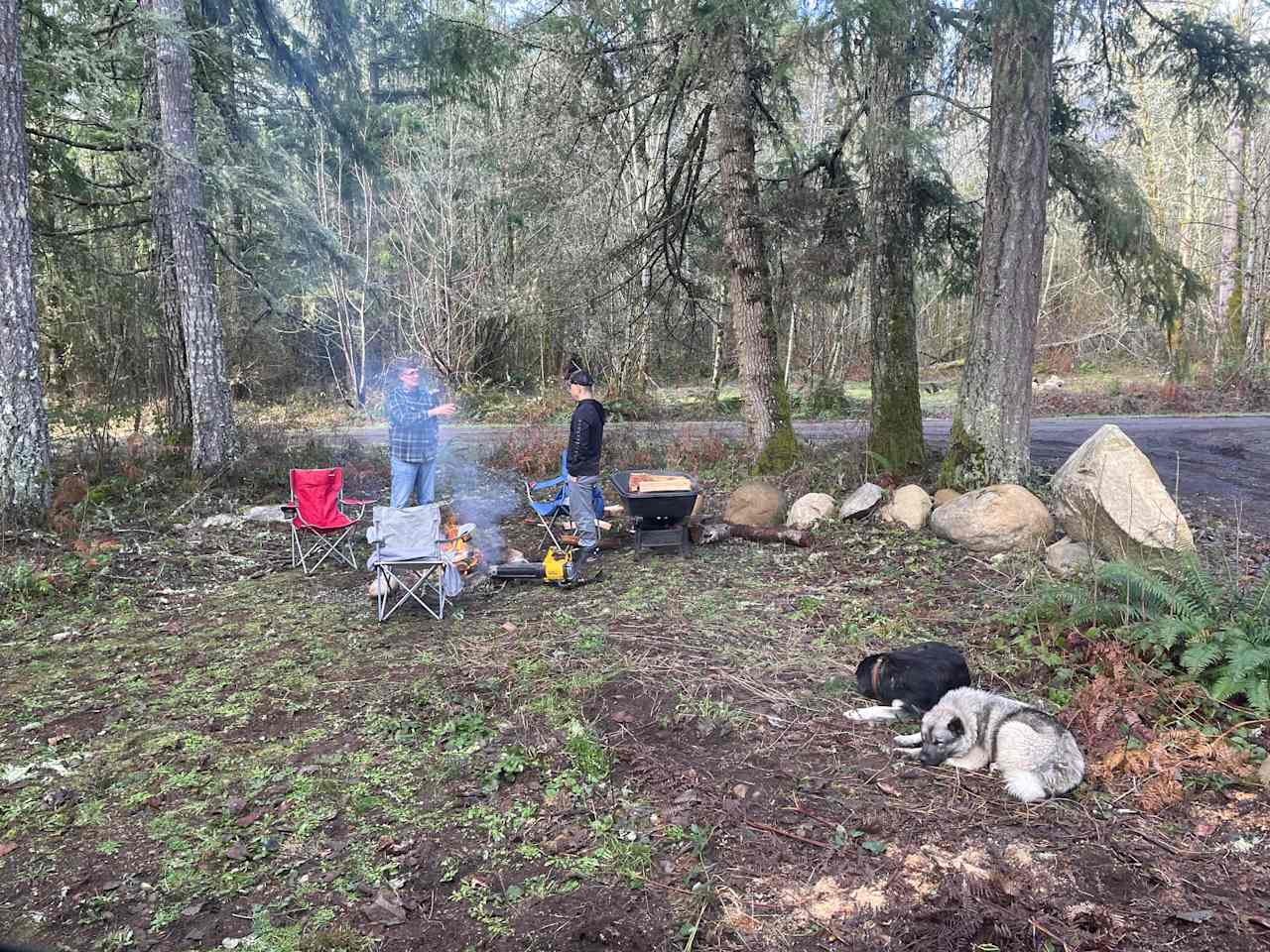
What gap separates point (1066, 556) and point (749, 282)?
4496 mm

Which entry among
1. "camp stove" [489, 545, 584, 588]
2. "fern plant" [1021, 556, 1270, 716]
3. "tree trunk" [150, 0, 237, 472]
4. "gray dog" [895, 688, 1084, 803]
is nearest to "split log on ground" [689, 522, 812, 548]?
"camp stove" [489, 545, 584, 588]

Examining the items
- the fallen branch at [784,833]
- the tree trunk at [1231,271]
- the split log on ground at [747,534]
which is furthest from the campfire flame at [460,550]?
the tree trunk at [1231,271]

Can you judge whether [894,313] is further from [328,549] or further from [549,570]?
[328,549]

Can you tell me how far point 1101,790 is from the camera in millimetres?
3342

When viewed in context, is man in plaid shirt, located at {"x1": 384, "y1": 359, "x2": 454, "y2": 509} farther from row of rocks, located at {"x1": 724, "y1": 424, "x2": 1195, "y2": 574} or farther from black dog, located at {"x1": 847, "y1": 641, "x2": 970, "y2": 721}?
black dog, located at {"x1": 847, "y1": 641, "x2": 970, "y2": 721}

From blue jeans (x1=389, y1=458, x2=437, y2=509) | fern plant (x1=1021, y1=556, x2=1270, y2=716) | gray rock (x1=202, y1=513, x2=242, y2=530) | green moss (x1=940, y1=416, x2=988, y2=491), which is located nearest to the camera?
fern plant (x1=1021, y1=556, x2=1270, y2=716)

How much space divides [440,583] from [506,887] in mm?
3231

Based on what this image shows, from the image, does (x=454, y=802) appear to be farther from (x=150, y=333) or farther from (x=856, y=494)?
(x=150, y=333)

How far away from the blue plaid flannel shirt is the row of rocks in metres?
3.05

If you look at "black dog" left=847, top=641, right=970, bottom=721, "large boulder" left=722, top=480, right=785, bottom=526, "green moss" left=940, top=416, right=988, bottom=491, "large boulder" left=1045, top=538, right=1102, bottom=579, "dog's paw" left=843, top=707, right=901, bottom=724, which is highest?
"green moss" left=940, top=416, right=988, bottom=491

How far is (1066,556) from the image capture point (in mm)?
6145

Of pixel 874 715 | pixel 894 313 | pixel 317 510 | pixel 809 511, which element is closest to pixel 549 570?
pixel 317 510

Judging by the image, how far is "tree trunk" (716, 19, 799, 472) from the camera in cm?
876

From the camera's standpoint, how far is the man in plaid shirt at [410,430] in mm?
7098
